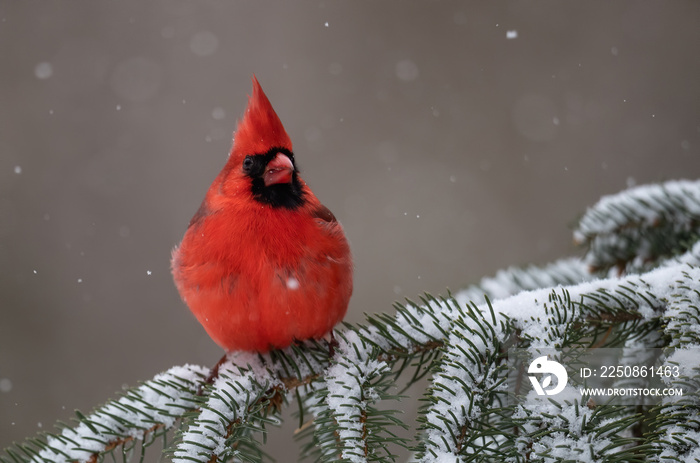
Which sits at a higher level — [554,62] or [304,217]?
[554,62]

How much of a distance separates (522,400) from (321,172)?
409cm

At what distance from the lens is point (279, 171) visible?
5.27 feet

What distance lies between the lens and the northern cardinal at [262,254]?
146cm

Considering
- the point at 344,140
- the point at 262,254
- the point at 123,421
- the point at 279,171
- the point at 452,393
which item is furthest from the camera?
the point at 344,140

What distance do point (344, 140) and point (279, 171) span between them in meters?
3.50

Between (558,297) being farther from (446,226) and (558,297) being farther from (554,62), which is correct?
(554,62)

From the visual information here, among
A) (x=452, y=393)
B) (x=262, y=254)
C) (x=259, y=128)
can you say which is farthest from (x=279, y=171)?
(x=452, y=393)

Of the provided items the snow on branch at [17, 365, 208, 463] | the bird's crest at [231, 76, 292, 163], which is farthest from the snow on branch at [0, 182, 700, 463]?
the bird's crest at [231, 76, 292, 163]

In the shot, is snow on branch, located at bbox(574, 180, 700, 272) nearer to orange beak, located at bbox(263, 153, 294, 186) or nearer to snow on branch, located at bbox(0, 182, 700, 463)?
snow on branch, located at bbox(0, 182, 700, 463)

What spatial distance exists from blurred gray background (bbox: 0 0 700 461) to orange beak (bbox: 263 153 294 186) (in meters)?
3.07

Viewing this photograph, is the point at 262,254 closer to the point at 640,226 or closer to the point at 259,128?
the point at 259,128

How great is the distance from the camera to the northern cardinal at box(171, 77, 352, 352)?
146 cm

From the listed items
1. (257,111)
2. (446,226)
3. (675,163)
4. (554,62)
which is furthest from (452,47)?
(257,111)

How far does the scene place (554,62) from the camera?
499cm
